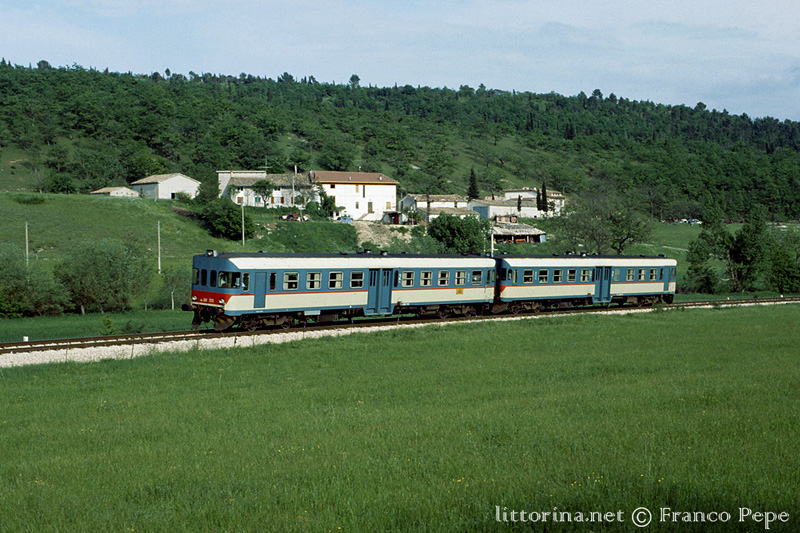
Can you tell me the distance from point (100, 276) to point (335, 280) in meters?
25.0

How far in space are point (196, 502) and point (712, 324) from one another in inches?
1251

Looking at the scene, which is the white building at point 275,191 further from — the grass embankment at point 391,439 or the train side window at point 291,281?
the grass embankment at point 391,439

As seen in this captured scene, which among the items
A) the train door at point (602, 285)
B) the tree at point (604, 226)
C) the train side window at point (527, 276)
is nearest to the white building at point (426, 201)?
the tree at point (604, 226)

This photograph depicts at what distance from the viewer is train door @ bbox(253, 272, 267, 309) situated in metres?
28.4

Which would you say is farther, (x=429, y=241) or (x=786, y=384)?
(x=429, y=241)

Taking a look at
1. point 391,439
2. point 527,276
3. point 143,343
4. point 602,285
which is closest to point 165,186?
point 602,285

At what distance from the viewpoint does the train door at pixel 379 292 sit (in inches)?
1283

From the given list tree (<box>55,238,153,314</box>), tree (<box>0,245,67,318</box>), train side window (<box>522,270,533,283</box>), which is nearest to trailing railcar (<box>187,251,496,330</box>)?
train side window (<box>522,270,533,283</box>)

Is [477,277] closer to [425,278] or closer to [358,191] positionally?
[425,278]

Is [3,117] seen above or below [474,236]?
above

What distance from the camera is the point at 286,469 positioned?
10523 mm

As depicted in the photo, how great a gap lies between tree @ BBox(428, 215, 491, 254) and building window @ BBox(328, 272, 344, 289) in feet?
200

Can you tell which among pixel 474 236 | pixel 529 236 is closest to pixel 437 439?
pixel 474 236

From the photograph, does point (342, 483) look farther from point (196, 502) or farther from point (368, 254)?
point (368, 254)
